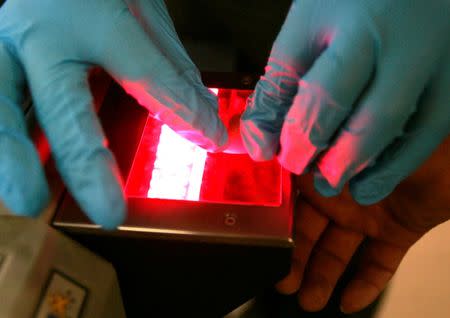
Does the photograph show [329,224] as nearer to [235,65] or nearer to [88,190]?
[235,65]

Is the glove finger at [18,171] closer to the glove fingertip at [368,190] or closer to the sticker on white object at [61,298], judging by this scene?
the sticker on white object at [61,298]

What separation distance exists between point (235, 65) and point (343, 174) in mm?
403

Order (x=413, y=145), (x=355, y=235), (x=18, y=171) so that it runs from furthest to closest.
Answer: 1. (x=355, y=235)
2. (x=413, y=145)
3. (x=18, y=171)

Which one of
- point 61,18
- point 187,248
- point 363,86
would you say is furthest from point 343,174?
point 61,18

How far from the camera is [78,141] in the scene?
20.5 inches

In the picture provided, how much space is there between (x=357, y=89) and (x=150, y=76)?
283 mm

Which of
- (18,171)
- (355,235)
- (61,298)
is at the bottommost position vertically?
(355,235)

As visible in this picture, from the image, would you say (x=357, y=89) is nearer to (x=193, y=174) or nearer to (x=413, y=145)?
(x=413, y=145)

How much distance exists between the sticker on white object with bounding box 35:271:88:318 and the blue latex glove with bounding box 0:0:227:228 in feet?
0.28

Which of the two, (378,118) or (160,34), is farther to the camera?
(160,34)

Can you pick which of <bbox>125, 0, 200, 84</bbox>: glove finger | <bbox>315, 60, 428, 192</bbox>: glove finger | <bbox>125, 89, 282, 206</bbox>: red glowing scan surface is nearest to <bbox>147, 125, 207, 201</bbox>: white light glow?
<bbox>125, 89, 282, 206</bbox>: red glowing scan surface

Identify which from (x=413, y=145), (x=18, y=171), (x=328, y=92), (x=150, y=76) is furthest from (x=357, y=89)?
(x=18, y=171)

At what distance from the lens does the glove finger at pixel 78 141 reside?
0.51 meters

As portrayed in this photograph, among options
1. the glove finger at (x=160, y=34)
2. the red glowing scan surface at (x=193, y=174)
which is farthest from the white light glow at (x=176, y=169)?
the glove finger at (x=160, y=34)
